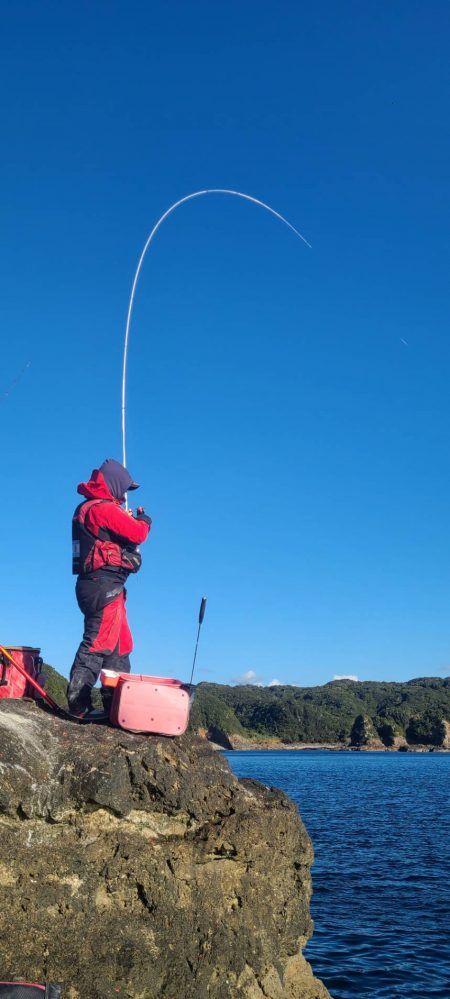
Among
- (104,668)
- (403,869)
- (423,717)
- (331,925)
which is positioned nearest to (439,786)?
(403,869)

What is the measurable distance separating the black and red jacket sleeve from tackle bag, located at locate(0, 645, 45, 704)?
63.9 inches

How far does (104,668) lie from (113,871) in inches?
101

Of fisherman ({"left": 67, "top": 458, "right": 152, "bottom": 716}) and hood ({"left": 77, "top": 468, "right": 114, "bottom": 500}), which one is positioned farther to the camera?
hood ({"left": 77, "top": 468, "right": 114, "bottom": 500})

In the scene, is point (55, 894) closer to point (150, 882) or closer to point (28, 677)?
point (150, 882)

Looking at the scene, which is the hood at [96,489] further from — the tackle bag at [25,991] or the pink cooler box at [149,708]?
the tackle bag at [25,991]

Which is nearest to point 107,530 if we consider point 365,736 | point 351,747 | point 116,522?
point 116,522

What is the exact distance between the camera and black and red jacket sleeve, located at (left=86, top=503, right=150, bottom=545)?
896 centimetres

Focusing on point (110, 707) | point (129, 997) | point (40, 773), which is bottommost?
point (129, 997)

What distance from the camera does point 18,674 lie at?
8.44m

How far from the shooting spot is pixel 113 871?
665 cm

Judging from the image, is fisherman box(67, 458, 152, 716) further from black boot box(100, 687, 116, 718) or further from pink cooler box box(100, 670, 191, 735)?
pink cooler box box(100, 670, 191, 735)

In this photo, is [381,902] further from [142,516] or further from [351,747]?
[351,747]

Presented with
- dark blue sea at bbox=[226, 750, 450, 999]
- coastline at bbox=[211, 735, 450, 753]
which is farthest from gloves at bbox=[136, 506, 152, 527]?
coastline at bbox=[211, 735, 450, 753]

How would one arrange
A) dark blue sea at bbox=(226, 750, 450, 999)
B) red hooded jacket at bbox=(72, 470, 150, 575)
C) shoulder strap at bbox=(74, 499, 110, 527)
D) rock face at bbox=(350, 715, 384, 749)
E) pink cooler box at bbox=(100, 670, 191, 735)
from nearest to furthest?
1. pink cooler box at bbox=(100, 670, 191, 735)
2. red hooded jacket at bbox=(72, 470, 150, 575)
3. shoulder strap at bbox=(74, 499, 110, 527)
4. dark blue sea at bbox=(226, 750, 450, 999)
5. rock face at bbox=(350, 715, 384, 749)
